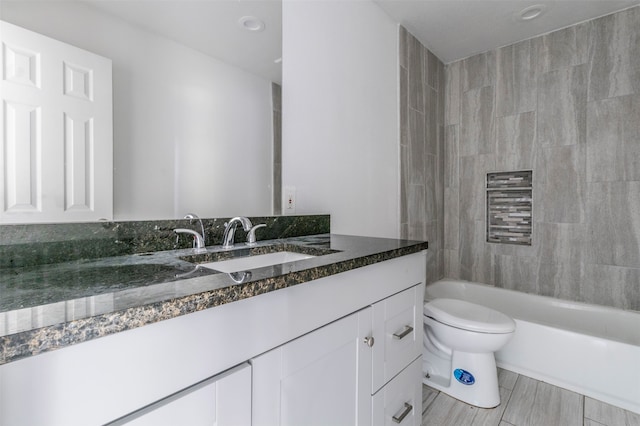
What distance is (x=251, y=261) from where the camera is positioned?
1.11 meters

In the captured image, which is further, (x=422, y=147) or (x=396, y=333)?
(x=422, y=147)

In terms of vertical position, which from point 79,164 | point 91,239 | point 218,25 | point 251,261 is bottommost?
point 251,261

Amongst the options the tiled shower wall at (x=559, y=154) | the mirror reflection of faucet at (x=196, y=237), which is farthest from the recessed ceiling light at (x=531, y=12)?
the mirror reflection of faucet at (x=196, y=237)

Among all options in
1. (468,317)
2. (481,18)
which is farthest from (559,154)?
(468,317)

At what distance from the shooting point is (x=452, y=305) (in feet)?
6.41

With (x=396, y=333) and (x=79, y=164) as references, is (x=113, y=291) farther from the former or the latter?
(x=396, y=333)

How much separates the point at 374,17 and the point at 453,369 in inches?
89.3

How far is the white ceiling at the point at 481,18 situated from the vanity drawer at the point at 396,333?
1924 millimetres

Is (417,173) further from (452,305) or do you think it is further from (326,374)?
(326,374)

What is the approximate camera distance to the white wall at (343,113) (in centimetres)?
160

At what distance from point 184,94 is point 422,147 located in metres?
2.01

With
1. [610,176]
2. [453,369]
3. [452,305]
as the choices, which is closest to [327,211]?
[452,305]

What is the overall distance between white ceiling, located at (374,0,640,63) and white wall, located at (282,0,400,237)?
0.62ft

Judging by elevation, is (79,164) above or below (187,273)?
above
